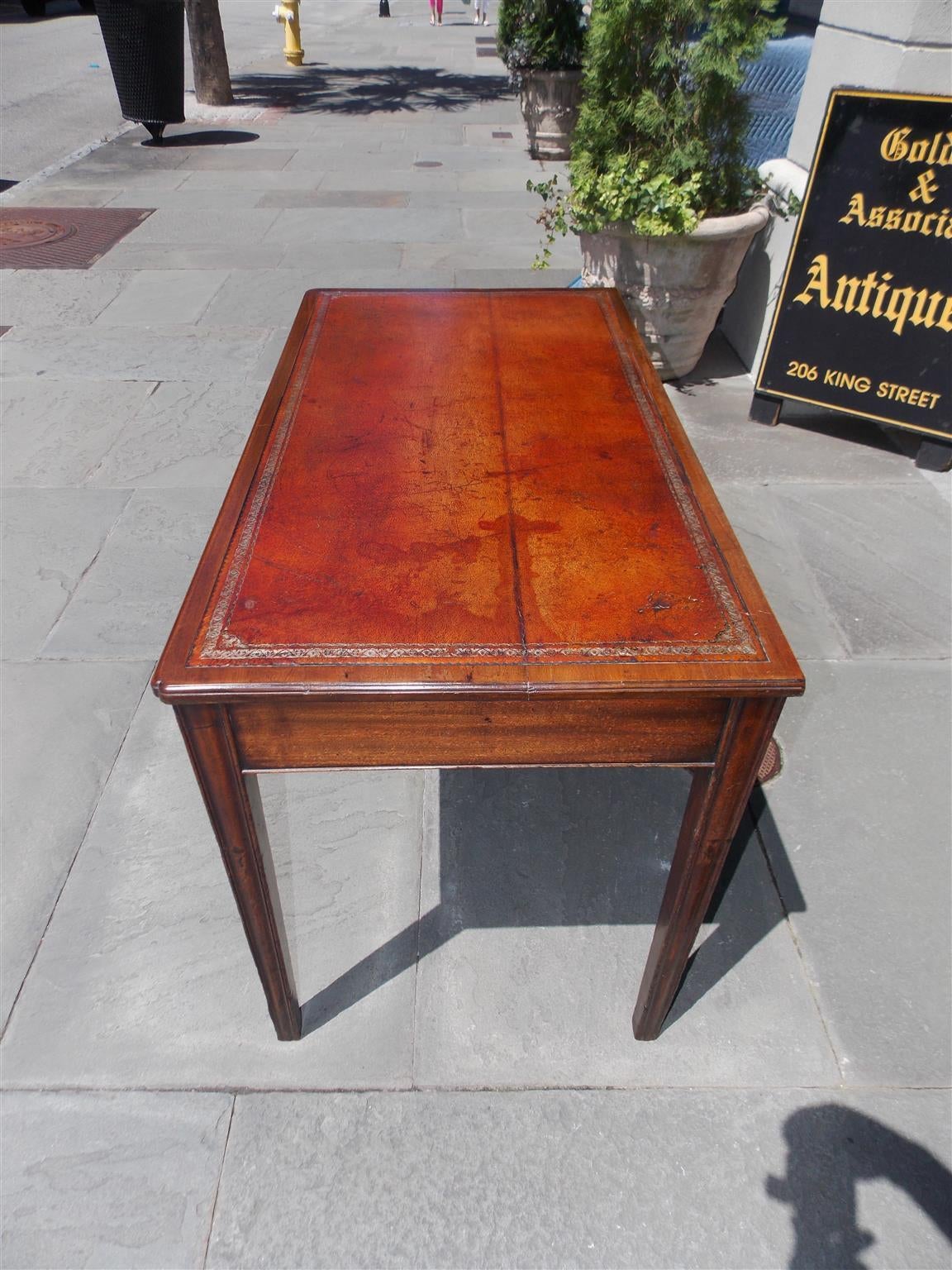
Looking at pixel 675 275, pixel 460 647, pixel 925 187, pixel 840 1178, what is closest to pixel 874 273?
pixel 925 187

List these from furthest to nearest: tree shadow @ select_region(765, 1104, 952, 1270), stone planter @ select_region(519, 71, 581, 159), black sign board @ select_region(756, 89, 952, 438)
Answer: stone planter @ select_region(519, 71, 581, 159)
black sign board @ select_region(756, 89, 952, 438)
tree shadow @ select_region(765, 1104, 952, 1270)

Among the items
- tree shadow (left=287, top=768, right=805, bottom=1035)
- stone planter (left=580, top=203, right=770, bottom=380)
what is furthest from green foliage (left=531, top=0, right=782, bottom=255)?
tree shadow (left=287, top=768, right=805, bottom=1035)

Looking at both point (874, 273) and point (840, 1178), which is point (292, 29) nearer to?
point (874, 273)

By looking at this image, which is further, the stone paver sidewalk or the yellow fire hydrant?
the yellow fire hydrant

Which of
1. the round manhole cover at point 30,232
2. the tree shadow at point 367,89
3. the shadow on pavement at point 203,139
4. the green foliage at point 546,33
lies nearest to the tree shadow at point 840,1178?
the round manhole cover at point 30,232

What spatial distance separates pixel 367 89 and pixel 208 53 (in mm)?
3398

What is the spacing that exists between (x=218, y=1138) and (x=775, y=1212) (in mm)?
1198

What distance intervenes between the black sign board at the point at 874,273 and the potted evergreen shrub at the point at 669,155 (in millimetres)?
495

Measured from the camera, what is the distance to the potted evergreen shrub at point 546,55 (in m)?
8.01

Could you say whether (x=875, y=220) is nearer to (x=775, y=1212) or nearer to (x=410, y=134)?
(x=775, y=1212)

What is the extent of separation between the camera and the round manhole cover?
6.73 metres

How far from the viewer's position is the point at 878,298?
13.1 ft

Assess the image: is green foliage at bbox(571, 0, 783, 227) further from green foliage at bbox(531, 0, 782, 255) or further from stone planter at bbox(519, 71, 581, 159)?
stone planter at bbox(519, 71, 581, 159)

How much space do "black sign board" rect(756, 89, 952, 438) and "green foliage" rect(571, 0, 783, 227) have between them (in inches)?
22.9
